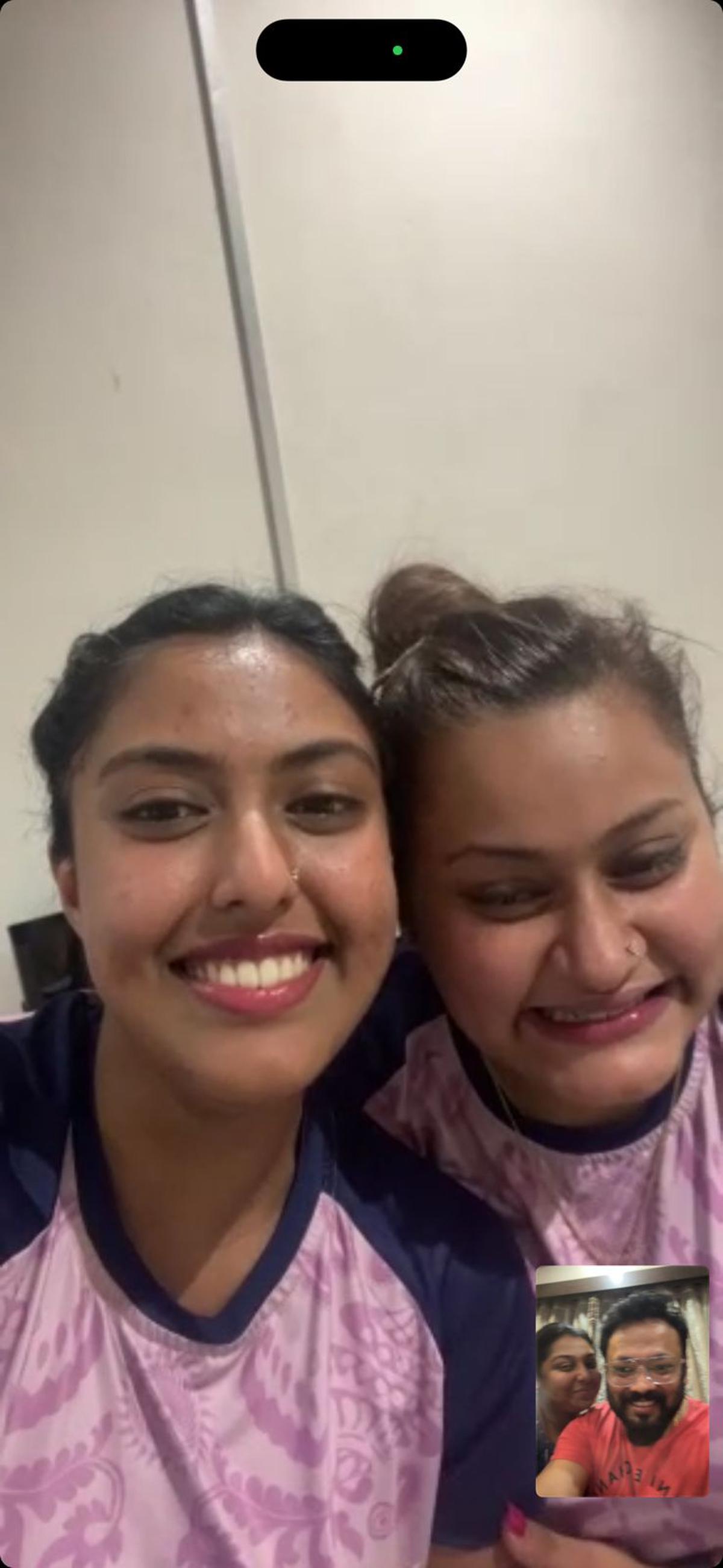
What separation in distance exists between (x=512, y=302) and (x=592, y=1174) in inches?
32.2

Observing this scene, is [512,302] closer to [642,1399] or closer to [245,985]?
[245,985]

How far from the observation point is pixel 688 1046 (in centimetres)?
74

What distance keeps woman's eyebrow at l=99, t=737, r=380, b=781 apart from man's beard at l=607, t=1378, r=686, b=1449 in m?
0.40

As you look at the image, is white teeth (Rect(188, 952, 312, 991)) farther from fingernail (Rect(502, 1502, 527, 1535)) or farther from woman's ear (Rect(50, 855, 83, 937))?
fingernail (Rect(502, 1502, 527, 1535))

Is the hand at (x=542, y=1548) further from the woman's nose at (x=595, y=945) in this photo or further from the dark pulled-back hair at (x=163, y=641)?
the dark pulled-back hair at (x=163, y=641)

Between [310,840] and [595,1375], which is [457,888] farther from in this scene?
[595,1375]

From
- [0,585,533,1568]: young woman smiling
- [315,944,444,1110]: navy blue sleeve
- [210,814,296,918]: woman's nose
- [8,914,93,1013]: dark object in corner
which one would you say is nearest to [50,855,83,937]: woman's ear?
[0,585,533,1568]: young woman smiling

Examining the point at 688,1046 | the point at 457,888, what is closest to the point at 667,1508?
the point at 688,1046

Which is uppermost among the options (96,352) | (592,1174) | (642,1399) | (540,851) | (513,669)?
(96,352)

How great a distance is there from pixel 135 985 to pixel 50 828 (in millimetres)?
177

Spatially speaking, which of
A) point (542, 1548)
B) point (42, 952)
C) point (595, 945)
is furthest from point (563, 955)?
point (42, 952)

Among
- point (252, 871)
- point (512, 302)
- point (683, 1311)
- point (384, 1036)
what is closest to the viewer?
point (252, 871)

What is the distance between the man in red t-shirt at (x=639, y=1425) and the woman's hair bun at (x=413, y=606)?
1.46ft

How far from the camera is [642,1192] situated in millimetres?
713
